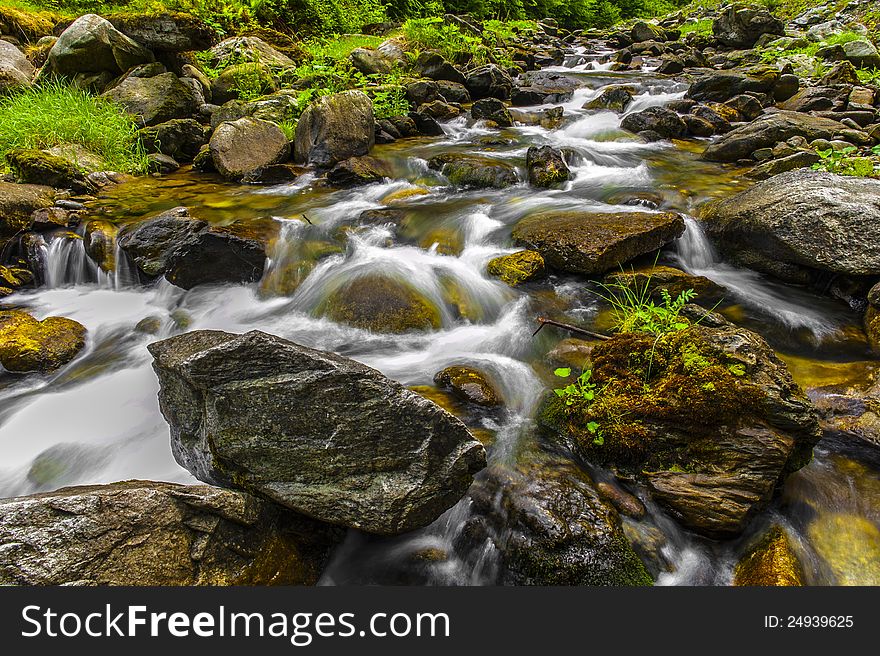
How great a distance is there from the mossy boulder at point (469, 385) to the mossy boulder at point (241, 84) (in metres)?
8.59

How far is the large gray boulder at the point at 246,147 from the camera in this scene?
7656 mm

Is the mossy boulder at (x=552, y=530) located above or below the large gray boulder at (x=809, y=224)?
below

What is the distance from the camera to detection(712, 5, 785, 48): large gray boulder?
57.8 ft

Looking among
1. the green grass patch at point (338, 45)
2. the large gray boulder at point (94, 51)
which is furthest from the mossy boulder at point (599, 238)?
the green grass patch at point (338, 45)

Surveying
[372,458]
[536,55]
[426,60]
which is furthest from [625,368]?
[536,55]

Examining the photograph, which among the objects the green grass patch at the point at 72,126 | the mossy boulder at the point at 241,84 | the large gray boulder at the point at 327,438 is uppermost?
the mossy boulder at the point at 241,84

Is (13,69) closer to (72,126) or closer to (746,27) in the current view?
(72,126)

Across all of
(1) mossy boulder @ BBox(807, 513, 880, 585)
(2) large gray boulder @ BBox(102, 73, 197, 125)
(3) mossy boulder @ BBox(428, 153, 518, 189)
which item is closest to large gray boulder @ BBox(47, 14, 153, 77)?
(2) large gray boulder @ BBox(102, 73, 197, 125)

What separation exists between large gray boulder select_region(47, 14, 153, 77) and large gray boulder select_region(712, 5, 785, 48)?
2015 centimetres

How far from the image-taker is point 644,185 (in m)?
7.08

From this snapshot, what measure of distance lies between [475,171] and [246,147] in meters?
3.93

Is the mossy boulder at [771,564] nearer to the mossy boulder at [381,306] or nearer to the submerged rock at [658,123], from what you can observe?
the mossy boulder at [381,306]

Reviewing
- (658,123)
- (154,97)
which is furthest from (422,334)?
(658,123)

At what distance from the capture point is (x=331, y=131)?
313 inches
